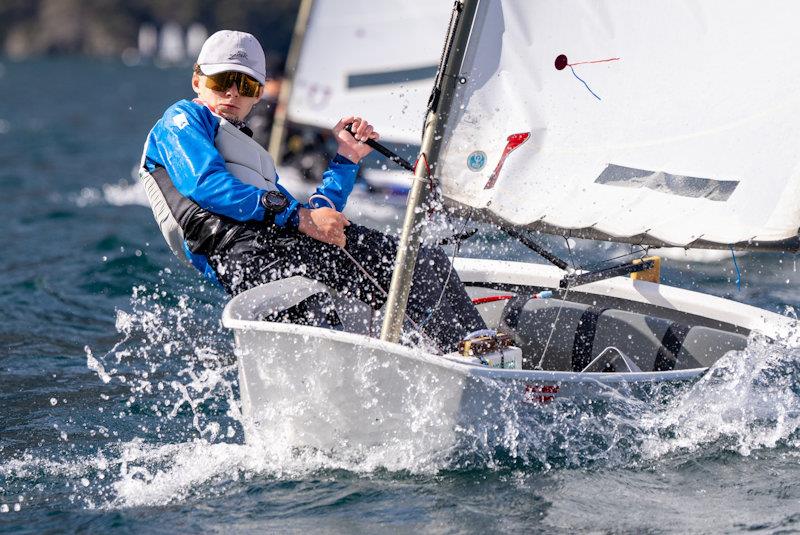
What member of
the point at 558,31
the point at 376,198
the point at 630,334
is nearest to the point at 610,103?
the point at 558,31

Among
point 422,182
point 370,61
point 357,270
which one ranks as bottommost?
point 357,270

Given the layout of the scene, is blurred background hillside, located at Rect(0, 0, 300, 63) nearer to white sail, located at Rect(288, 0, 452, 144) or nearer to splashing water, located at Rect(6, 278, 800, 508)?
white sail, located at Rect(288, 0, 452, 144)

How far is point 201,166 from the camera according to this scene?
3.59 m

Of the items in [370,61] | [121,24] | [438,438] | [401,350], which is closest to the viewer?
[401,350]

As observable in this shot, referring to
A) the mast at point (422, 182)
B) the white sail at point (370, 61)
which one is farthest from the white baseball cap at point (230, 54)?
the white sail at point (370, 61)

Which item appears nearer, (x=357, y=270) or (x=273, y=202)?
(x=273, y=202)

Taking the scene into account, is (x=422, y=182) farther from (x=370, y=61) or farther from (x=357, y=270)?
(x=370, y=61)

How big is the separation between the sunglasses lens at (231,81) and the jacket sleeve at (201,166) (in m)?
0.11

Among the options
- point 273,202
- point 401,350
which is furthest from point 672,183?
point 273,202

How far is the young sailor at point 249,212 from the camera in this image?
11.8ft

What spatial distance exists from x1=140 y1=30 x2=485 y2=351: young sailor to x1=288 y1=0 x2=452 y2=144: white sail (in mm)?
6713

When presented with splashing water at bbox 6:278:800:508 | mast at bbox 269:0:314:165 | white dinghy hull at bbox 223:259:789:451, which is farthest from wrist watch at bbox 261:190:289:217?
mast at bbox 269:0:314:165

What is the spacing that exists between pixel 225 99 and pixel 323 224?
62 cm

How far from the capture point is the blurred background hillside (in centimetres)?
7444
